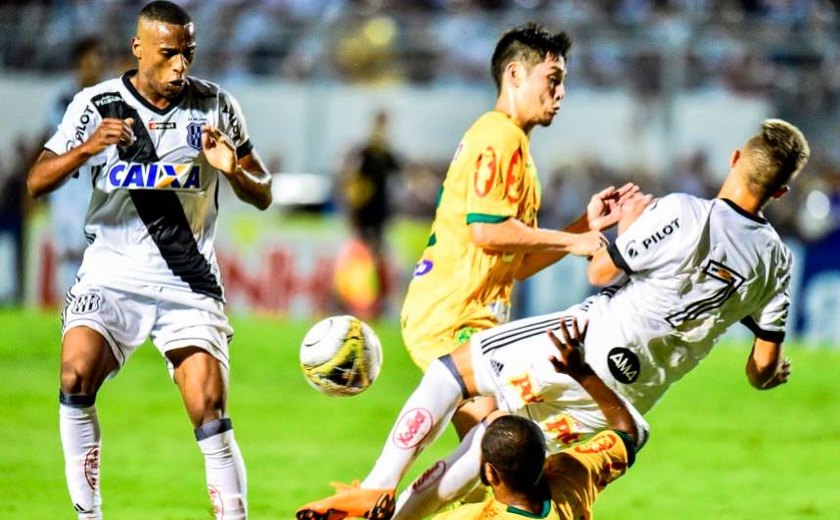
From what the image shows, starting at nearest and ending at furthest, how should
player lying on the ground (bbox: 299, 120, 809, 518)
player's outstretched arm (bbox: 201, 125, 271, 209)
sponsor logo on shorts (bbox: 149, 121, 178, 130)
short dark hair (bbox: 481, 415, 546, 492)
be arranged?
short dark hair (bbox: 481, 415, 546, 492), player lying on the ground (bbox: 299, 120, 809, 518), player's outstretched arm (bbox: 201, 125, 271, 209), sponsor logo on shorts (bbox: 149, 121, 178, 130)

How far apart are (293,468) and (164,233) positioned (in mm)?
3325

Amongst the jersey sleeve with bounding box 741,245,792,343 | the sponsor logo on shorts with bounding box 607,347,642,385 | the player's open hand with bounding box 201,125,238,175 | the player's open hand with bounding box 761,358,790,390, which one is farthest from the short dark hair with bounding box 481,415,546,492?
the player's open hand with bounding box 201,125,238,175

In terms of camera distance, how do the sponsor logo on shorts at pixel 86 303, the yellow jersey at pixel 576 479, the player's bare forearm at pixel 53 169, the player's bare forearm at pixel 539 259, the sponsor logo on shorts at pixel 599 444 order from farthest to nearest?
1. the player's bare forearm at pixel 539 259
2. the sponsor logo on shorts at pixel 86 303
3. the player's bare forearm at pixel 53 169
4. the sponsor logo on shorts at pixel 599 444
5. the yellow jersey at pixel 576 479

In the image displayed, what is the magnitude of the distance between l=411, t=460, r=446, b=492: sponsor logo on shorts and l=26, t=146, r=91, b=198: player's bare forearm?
2.09 meters

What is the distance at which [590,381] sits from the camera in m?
5.84

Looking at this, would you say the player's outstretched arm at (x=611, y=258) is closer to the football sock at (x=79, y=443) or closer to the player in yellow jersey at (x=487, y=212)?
the player in yellow jersey at (x=487, y=212)

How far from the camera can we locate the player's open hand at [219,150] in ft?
20.7

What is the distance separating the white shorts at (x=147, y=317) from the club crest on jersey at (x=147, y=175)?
0.49 meters

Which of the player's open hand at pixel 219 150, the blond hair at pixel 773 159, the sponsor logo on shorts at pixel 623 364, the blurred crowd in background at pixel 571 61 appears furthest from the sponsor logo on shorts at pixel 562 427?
the blurred crowd in background at pixel 571 61

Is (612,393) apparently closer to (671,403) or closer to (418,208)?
(671,403)

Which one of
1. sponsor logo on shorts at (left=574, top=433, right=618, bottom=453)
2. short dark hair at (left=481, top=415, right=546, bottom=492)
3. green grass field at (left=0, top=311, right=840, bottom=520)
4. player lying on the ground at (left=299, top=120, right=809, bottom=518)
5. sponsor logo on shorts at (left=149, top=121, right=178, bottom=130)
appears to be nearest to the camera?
short dark hair at (left=481, top=415, right=546, bottom=492)

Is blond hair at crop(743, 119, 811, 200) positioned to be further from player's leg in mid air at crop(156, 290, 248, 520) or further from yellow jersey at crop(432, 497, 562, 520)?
player's leg in mid air at crop(156, 290, 248, 520)

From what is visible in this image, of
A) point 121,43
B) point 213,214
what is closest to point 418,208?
point 121,43

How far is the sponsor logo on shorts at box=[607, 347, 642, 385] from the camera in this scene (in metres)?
6.03
